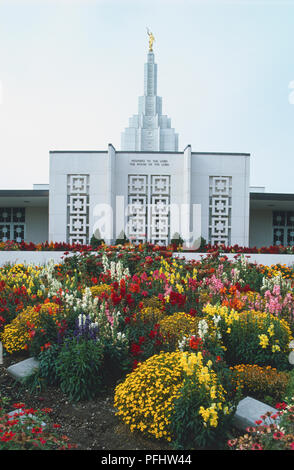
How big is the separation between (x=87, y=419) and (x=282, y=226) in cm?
1847

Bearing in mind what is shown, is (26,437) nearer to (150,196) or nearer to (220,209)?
(150,196)

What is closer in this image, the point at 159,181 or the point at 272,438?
the point at 272,438

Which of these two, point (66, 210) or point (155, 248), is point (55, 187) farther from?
point (155, 248)

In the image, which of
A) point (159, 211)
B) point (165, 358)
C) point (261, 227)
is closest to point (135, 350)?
point (165, 358)

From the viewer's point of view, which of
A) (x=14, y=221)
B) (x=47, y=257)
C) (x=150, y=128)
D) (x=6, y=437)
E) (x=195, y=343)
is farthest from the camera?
(x=150, y=128)

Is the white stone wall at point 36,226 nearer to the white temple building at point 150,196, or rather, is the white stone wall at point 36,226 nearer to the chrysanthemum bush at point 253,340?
the white temple building at point 150,196

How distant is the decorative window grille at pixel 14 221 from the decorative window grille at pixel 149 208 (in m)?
7.56

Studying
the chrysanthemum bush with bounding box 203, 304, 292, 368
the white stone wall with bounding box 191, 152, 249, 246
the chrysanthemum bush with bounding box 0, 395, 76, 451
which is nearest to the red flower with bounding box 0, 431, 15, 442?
the chrysanthemum bush with bounding box 0, 395, 76, 451

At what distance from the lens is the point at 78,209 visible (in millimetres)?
15242

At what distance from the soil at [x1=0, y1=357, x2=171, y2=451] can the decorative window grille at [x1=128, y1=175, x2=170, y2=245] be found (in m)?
11.6

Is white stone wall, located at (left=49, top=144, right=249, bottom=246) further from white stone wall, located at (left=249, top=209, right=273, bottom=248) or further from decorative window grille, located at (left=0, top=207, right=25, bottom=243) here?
decorative window grille, located at (left=0, top=207, right=25, bottom=243)

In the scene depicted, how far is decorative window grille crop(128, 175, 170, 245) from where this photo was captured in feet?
49.7

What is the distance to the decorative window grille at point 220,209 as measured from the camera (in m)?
15.3
